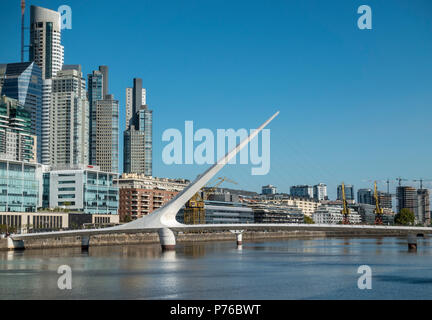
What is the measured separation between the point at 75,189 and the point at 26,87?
151 feet

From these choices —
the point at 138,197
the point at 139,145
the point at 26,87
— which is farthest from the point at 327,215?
the point at 26,87

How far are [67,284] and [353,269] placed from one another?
11768 mm

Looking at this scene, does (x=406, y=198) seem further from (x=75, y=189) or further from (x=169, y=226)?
(x=169, y=226)

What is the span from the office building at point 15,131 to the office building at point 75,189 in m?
27.5

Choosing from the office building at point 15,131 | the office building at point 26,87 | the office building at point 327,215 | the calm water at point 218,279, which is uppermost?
the office building at point 26,87

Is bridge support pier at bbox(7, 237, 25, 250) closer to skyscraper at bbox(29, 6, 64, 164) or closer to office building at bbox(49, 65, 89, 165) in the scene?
office building at bbox(49, 65, 89, 165)

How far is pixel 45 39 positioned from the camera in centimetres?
13038

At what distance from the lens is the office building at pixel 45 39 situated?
427 feet

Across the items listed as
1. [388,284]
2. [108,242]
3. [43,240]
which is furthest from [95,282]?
[108,242]

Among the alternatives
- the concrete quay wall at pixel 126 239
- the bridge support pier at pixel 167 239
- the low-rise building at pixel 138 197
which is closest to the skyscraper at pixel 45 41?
the low-rise building at pixel 138 197

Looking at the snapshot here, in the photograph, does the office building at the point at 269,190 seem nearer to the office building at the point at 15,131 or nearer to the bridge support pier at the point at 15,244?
the office building at the point at 15,131

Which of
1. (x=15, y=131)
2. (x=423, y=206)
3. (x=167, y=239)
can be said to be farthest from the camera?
(x=423, y=206)

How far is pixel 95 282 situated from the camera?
23391 millimetres

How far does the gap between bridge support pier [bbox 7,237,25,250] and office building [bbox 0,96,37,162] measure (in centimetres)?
5062
